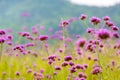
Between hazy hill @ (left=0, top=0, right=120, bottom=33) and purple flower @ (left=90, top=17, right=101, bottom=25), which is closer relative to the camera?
purple flower @ (left=90, top=17, right=101, bottom=25)

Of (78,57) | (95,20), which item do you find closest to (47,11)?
(78,57)

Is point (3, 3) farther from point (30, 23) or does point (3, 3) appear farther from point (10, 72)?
point (10, 72)

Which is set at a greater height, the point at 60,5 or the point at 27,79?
the point at 60,5

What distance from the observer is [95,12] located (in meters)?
176

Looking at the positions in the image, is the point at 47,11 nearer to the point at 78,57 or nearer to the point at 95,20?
the point at 78,57

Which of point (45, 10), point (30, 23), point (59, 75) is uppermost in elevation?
point (45, 10)

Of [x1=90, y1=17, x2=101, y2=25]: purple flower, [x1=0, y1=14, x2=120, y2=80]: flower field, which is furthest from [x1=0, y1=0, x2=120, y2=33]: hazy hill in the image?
[x1=90, y1=17, x2=101, y2=25]: purple flower

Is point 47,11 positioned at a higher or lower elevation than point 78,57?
higher

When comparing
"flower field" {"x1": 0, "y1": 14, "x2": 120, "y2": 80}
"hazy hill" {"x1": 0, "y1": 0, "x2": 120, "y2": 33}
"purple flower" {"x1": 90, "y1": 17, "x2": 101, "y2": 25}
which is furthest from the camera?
"hazy hill" {"x1": 0, "y1": 0, "x2": 120, "y2": 33}

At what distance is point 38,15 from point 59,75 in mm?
166137

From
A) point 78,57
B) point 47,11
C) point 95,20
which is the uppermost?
point 47,11

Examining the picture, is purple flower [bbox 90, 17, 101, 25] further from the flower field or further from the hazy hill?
the hazy hill

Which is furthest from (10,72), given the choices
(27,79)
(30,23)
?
(30,23)

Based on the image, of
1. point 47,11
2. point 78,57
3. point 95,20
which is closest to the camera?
point 95,20
